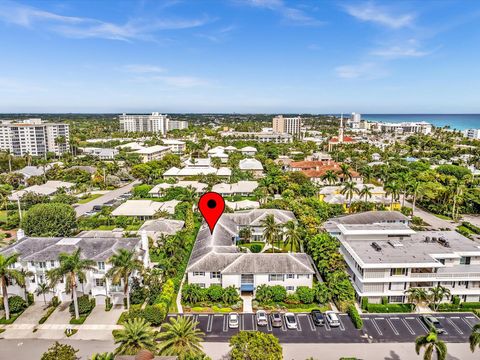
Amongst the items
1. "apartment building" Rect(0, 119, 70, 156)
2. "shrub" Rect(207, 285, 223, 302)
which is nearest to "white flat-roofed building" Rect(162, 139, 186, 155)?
"apartment building" Rect(0, 119, 70, 156)

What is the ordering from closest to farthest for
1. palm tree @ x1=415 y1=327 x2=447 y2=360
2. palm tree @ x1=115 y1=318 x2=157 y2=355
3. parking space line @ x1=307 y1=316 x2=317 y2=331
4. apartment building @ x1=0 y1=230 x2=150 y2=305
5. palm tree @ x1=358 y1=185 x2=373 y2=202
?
1. palm tree @ x1=415 y1=327 x2=447 y2=360
2. palm tree @ x1=115 y1=318 x2=157 y2=355
3. parking space line @ x1=307 y1=316 x2=317 y2=331
4. apartment building @ x1=0 y1=230 x2=150 y2=305
5. palm tree @ x1=358 y1=185 x2=373 y2=202

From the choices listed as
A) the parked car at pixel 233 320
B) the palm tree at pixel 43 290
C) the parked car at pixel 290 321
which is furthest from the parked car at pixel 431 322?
the palm tree at pixel 43 290

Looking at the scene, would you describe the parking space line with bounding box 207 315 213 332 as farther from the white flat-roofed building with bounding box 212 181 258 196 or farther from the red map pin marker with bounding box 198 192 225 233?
the white flat-roofed building with bounding box 212 181 258 196

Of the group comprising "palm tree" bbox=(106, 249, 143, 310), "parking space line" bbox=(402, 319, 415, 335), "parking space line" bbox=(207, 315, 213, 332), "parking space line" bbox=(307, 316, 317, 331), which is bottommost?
"parking space line" bbox=(207, 315, 213, 332)

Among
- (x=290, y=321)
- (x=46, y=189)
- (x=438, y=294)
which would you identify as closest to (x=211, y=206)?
(x=290, y=321)

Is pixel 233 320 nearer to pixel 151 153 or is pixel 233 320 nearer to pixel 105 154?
pixel 151 153

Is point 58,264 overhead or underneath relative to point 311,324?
overhead
